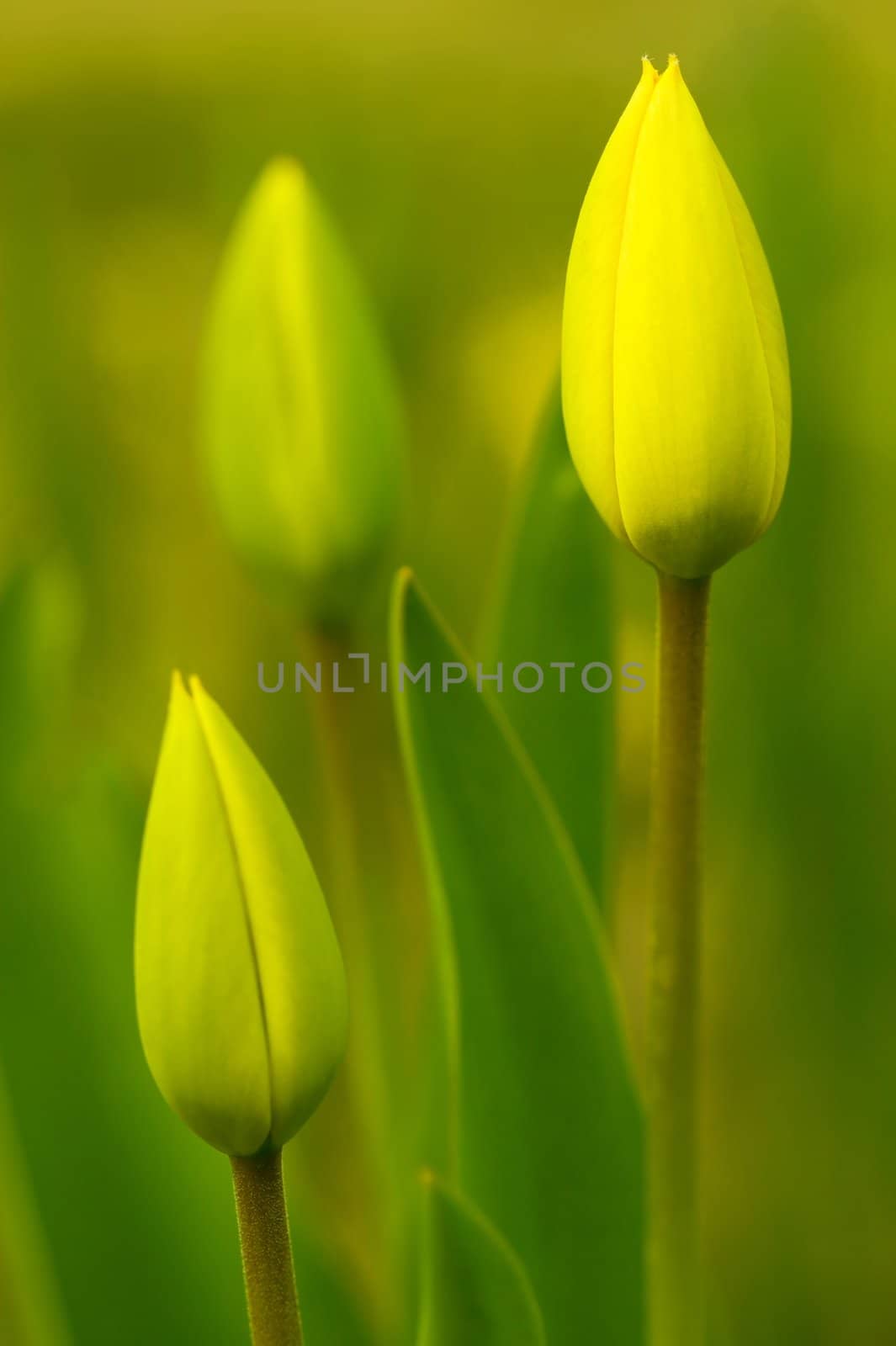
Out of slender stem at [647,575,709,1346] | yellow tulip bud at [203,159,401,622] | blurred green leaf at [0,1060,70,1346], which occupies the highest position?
yellow tulip bud at [203,159,401,622]

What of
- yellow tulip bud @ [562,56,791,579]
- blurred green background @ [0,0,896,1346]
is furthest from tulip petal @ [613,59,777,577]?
blurred green background @ [0,0,896,1346]

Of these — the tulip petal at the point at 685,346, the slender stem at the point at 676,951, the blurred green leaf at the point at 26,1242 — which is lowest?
the blurred green leaf at the point at 26,1242

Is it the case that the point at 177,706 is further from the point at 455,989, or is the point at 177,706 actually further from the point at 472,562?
the point at 472,562

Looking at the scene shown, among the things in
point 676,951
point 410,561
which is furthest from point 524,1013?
point 410,561

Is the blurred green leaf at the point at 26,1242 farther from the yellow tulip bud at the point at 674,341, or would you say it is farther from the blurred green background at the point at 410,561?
the yellow tulip bud at the point at 674,341

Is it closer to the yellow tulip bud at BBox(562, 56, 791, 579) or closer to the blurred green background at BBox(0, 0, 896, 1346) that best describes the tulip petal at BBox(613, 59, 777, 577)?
the yellow tulip bud at BBox(562, 56, 791, 579)

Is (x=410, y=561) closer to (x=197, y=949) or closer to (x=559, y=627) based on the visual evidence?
(x=559, y=627)

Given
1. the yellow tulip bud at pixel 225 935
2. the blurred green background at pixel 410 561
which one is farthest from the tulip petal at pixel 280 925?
the blurred green background at pixel 410 561
